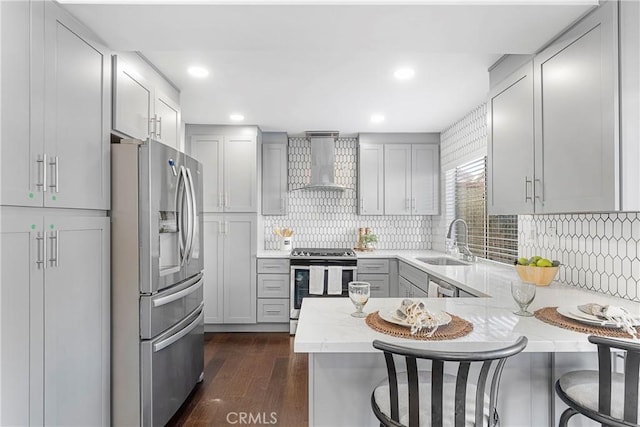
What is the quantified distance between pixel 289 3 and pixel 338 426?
1826 millimetres

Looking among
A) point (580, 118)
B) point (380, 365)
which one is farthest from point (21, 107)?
point (580, 118)

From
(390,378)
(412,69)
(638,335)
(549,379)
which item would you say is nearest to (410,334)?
(390,378)

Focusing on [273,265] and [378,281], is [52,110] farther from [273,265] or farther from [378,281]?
[378,281]

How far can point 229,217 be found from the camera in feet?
13.3

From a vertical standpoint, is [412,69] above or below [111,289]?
above

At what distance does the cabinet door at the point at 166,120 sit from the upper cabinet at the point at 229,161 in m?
1.18

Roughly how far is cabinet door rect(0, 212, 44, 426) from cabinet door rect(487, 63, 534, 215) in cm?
246

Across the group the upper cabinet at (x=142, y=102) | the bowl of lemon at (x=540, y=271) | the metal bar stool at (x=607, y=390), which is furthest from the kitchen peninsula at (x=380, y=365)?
the upper cabinet at (x=142, y=102)

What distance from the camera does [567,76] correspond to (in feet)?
5.55

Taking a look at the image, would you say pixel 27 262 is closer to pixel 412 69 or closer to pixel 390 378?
pixel 390 378

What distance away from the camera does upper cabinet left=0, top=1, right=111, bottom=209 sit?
4.17 feet

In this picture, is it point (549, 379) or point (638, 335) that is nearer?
A: point (638, 335)

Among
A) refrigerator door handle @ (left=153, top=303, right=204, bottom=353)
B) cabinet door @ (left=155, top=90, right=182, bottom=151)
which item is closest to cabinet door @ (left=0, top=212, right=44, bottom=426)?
refrigerator door handle @ (left=153, top=303, right=204, bottom=353)

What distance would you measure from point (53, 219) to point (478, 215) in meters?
3.47
